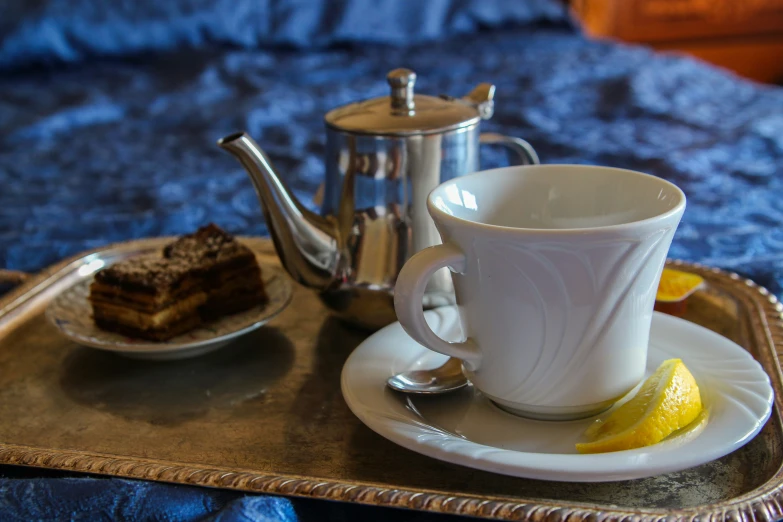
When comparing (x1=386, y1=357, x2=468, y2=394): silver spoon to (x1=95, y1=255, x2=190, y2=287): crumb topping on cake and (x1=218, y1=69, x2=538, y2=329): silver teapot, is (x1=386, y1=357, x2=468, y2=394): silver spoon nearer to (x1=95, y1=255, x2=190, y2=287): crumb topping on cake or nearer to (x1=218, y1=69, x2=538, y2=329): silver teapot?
(x1=218, y1=69, x2=538, y2=329): silver teapot

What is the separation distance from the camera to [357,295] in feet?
2.07

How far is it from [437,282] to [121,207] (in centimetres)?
69

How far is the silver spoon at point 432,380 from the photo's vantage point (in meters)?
0.49

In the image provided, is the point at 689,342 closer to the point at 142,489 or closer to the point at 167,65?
the point at 142,489

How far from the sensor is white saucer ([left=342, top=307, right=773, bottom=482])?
39 cm

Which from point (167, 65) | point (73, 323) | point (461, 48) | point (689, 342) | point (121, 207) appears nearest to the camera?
point (689, 342)

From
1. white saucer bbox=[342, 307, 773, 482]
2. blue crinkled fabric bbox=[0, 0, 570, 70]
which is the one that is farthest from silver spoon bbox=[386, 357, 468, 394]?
blue crinkled fabric bbox=[0, 0, 570, 70]

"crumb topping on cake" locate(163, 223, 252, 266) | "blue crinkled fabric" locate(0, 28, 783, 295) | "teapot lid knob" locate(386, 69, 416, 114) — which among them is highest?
"teapot lid knob" locate(386, 69, 416, 114)

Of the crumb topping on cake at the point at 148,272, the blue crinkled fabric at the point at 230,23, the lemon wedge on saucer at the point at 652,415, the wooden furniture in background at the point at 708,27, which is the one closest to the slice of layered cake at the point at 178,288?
the crumb topping on cake at the point at 148,272

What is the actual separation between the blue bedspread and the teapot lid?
342mm

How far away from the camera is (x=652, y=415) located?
1.40ft

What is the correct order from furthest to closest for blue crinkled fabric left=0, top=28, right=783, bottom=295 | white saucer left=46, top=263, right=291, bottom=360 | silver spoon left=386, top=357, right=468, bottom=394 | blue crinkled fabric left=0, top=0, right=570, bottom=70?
1. blue crinkled fabric left=0, top=0, right=570, bottom=70
2. blue crinkled fabric left=0, top=28, right=783, bottom=295
3. white saucer left=46, top=263, right=291, bottom=360
4. silver spoon left=386, top=357, right=468, bottom=394

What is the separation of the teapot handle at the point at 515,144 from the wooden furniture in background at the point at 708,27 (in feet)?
7.33

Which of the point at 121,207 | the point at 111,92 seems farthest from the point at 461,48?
the point at 121,207
